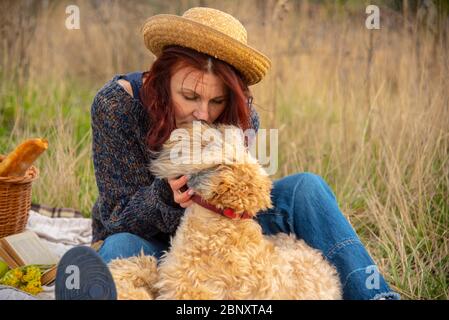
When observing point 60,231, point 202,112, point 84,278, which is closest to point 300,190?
point 202,112

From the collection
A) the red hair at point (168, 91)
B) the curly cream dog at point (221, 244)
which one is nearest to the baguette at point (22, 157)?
the red hair at point (168, 91)

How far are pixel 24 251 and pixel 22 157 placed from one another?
0.49m

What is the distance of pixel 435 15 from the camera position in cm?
366

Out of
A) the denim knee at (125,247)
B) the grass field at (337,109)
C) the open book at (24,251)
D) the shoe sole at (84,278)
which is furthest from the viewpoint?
the grass field at (337,109)

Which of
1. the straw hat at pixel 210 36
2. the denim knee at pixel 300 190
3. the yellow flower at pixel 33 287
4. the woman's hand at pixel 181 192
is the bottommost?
the yellow flower at pixel 33 287

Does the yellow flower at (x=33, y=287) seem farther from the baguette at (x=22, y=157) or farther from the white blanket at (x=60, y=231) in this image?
the baguette at (x=22, y=157)

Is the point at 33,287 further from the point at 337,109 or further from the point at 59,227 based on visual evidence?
the point at 337,109

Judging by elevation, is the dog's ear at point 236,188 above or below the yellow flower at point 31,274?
above

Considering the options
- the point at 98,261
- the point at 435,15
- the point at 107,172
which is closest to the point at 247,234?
the point at 98,261

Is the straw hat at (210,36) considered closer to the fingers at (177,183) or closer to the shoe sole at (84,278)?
the fingers at (177,183)

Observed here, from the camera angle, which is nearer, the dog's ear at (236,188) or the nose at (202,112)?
the dog's ear at (236,188)

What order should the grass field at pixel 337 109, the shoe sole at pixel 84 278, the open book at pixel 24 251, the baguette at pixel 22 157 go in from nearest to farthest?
the shoe sole at pixel 84 278, the open book at pixel 24 251, the baguette at pixel 22 157, the grass field at pixel 337 109

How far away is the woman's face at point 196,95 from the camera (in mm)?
2305
